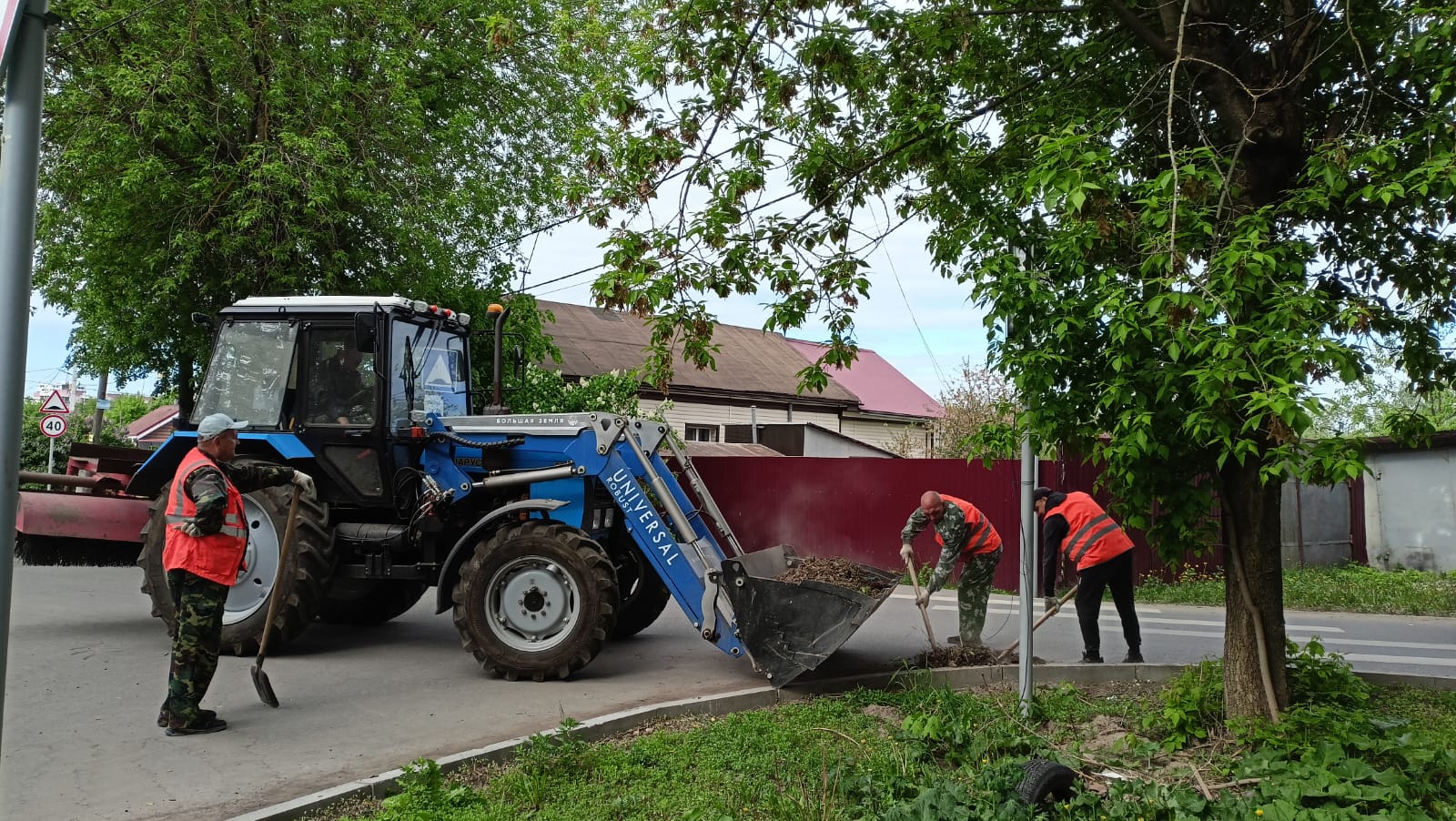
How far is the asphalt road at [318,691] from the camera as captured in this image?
524cm

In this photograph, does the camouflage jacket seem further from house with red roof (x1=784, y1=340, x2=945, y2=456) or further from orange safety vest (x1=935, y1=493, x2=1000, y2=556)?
house with red roof (x1=784, y1=340, x2=945, y2=456)

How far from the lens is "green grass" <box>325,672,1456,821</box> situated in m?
4.32

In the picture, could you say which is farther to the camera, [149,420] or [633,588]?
[149,420]

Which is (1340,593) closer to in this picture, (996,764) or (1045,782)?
(996,764)

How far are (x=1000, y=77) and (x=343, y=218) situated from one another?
9805mm

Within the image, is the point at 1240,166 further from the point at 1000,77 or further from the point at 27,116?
the point at 27,116

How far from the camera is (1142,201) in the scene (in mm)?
4996

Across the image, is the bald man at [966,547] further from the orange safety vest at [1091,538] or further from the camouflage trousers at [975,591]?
the orange safety vest at [1091,538]

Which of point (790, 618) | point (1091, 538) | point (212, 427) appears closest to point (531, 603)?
point (790, 618)

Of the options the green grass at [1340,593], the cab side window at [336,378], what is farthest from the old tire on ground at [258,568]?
the green grass at [1340,593]

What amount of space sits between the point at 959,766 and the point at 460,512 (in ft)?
15.8

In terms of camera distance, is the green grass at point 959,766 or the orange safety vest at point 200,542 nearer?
the green grass at point 959,766

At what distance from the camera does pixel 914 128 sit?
6.50 m

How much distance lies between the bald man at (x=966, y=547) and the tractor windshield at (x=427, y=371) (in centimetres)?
415
